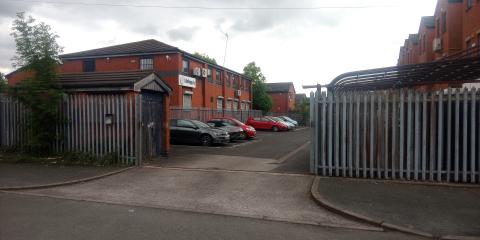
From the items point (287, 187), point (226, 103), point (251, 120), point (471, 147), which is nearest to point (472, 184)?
point (471, 147)

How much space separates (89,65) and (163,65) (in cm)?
684

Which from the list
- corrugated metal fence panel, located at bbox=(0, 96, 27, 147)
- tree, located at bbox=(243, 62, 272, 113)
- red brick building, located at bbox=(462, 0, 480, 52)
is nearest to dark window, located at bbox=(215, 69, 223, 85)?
tree, located at bbox=(243, 62, 272, 113)

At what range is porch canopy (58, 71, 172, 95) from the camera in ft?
41.8

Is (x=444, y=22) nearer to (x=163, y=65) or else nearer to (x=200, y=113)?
(x=200, y=113)

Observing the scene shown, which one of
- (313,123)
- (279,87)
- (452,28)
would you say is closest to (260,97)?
(279,87)

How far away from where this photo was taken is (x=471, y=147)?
30.1ft

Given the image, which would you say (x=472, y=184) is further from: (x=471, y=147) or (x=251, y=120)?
(x=251, y=120)

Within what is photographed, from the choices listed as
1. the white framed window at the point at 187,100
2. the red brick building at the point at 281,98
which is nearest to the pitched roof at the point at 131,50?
the white framed window at the point at 187,100

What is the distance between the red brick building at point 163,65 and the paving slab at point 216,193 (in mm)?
17726

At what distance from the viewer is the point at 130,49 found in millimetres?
31625

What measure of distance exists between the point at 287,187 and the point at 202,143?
11.3 meters

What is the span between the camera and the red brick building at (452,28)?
20.3 meters

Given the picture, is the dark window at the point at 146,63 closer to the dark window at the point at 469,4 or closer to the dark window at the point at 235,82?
the dark window at the point at 235,82

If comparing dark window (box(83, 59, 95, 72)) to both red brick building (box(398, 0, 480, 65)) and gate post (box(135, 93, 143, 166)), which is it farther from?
red brick building (box(398, 0, 480, 65))
